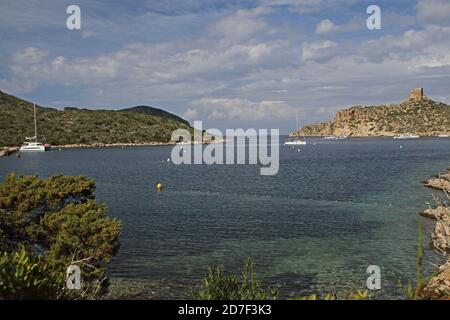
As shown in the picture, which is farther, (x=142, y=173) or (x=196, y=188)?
(x=142, y=173)

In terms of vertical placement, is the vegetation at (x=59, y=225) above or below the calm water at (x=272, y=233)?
above

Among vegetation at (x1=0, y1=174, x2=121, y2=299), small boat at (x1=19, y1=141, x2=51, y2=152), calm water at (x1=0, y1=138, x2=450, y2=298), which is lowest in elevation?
calm water at (x1=0, y1=138, x2=450, y2=298)

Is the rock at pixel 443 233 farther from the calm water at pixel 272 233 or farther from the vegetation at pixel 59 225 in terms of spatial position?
the vegetation at pixel 59 225

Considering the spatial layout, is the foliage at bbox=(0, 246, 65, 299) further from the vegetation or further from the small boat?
the small boat

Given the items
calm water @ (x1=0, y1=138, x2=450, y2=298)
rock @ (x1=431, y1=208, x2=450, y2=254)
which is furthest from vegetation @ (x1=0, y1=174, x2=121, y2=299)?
rock @ (x1=431, y1=208, x2=450, y2=254)

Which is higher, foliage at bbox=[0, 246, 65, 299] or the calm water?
foliage at bbox=[0, 246, 65, 299]

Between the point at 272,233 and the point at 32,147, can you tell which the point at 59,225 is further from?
the point at 32,147

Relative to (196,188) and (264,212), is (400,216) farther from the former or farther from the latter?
(196,188)

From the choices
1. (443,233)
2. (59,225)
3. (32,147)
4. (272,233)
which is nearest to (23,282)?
(443,233)

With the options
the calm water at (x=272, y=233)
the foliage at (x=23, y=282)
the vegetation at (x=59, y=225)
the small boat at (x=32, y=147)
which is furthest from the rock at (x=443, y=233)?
the small boat at (x=32, y=147)
